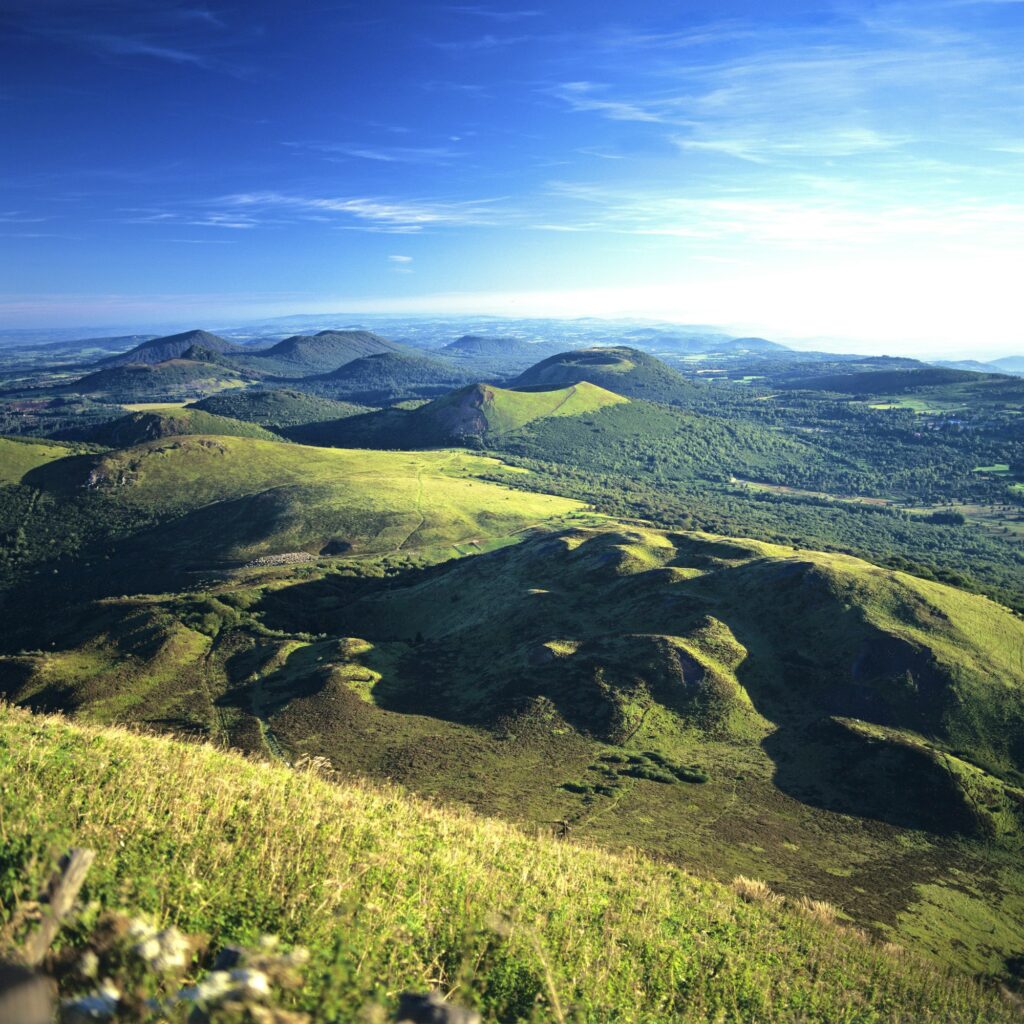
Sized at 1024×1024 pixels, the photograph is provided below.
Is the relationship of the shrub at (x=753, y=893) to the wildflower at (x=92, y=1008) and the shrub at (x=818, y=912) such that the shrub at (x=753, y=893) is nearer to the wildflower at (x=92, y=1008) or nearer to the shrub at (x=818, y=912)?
the shrub at (x=818, y=912)

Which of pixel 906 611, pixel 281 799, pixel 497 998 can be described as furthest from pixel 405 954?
pixel 906 611

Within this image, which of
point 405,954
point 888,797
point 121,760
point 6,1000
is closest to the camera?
point 6,1000

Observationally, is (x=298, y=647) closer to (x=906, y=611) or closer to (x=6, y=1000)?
(x=906, y=611)

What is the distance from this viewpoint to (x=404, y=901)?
41.1 feet

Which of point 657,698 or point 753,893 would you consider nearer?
point 753,893

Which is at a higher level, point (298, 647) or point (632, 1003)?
point (632, 1003)

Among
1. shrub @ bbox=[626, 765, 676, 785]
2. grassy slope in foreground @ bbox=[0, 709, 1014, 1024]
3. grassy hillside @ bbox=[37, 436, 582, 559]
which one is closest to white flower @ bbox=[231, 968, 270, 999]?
grassy slope in foreground @ bbox=[0, 709, 1014, 1024]

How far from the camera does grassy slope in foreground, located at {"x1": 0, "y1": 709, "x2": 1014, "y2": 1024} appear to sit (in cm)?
945

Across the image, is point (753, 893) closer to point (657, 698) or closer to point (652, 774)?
point (652, 774)

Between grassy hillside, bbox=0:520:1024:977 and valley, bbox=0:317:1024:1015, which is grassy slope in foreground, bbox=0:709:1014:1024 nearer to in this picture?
valley, bbox=0:317:1024:1015

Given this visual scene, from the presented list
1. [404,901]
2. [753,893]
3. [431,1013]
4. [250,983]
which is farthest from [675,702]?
[250,983]

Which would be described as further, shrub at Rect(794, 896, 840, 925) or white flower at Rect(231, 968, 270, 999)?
shrub at Rect(794, 896, 840, 925)

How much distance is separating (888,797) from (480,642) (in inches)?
1829

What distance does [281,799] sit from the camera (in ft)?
50.9
